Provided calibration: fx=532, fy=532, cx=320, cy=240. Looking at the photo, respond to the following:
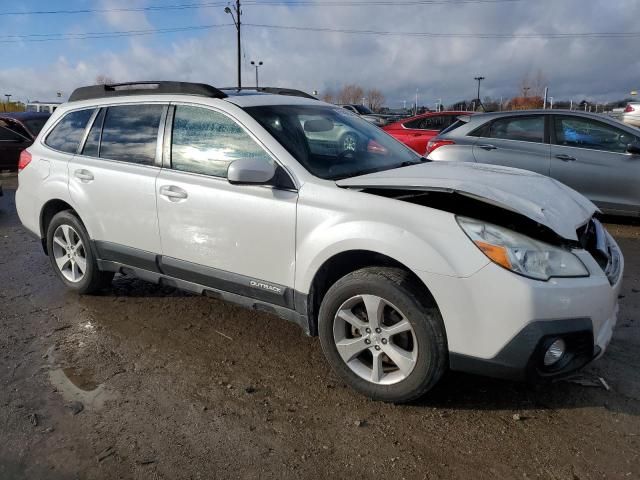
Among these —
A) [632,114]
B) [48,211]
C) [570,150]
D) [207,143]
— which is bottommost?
[48,211]

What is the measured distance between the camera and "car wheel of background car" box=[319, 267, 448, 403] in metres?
2.75

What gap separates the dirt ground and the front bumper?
0.39 meters

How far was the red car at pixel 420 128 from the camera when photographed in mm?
10633

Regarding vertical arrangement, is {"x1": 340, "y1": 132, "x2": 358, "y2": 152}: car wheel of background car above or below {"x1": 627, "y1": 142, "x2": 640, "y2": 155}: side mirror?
above

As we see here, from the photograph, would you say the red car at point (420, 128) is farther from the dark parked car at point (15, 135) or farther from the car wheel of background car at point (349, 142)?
the dark parked car at point (15, 135)

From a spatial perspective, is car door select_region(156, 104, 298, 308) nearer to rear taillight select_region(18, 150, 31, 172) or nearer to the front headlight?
the front headlight

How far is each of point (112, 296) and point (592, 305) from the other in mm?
3944

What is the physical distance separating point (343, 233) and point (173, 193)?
4.66 feet

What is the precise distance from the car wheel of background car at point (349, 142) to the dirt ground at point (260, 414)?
142 cm

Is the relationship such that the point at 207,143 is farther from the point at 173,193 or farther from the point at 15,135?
the point at 15,135

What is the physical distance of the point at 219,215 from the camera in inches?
137

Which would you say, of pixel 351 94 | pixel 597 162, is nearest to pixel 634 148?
pixel 597 162

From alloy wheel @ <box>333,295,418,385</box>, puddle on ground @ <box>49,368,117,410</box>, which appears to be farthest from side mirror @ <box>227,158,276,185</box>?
puddle on ground @ <box>49,368,117,410</box>

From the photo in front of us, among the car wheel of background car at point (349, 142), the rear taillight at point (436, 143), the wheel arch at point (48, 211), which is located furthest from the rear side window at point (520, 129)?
the wheel arch at point (48, 211)
